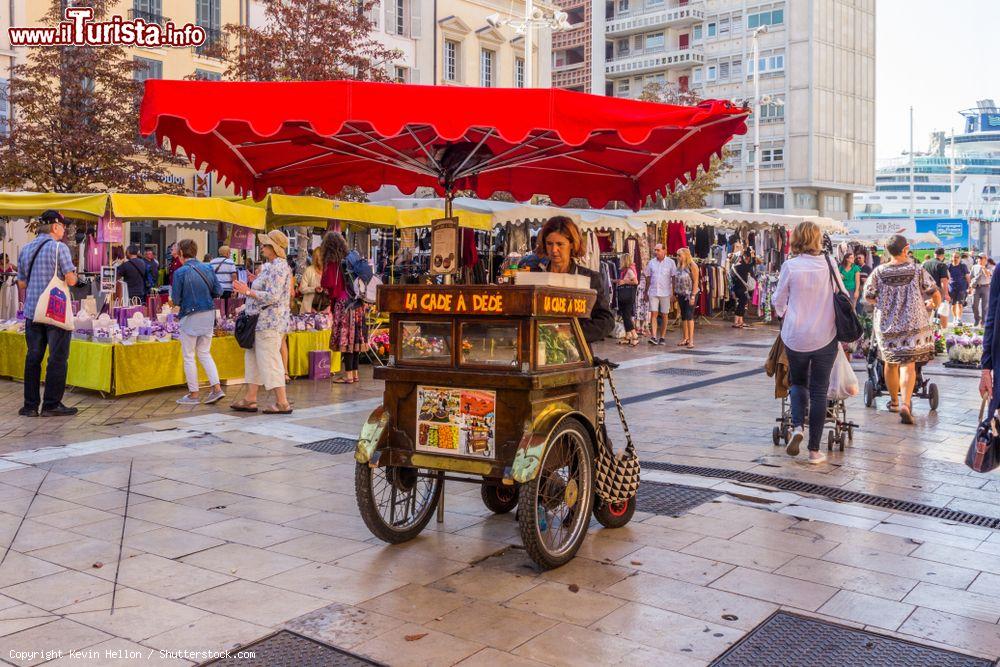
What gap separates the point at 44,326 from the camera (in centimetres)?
945

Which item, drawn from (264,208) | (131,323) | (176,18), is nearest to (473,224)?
(264,208)

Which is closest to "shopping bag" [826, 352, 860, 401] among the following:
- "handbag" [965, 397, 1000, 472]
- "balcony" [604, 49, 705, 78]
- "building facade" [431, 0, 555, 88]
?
"handbag" [965, 397, 1000, 472]

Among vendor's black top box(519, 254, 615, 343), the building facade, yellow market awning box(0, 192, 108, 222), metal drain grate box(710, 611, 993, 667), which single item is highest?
the building facade

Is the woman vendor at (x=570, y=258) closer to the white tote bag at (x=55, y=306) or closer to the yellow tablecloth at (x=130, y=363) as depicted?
the white tote bag at (x=55, y=306)

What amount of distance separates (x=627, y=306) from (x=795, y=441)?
10.6 metres

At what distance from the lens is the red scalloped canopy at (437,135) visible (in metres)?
5.05

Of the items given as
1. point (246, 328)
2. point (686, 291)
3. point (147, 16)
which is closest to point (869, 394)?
point (246, 328)

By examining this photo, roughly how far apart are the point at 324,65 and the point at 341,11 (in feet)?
5.67

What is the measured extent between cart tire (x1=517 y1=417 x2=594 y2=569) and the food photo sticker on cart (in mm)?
340

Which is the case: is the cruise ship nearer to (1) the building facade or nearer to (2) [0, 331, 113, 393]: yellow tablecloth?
(1) the building facade

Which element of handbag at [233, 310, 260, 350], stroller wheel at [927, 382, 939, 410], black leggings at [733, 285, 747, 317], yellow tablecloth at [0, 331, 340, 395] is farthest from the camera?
black leggings at [733, 285, 747, 317]

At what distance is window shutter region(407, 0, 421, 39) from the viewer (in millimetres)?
36219

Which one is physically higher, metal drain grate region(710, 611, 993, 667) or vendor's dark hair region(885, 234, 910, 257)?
vendor's dark hair region(885, 234, 910, 257)

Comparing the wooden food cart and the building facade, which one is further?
the building facade
